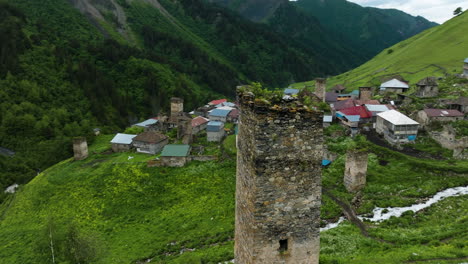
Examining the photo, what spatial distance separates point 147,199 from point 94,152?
27.0 m

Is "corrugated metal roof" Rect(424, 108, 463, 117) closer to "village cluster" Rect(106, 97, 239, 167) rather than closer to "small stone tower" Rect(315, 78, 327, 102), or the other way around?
"small stone tower" Rect(315, 78, 327, 102)

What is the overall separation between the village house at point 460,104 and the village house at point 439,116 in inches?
128

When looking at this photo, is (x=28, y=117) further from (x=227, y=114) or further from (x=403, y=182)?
(x=403, y=182)

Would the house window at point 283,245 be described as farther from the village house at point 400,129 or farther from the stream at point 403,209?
the village house at point 400,129

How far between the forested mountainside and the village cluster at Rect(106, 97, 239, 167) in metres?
20.6

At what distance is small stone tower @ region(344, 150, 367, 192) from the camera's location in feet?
118

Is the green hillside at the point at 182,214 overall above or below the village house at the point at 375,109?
below

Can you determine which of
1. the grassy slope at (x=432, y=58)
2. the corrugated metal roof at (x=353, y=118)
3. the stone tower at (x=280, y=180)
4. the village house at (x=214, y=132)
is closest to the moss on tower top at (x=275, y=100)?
the stone tower at (x=280, y=180)

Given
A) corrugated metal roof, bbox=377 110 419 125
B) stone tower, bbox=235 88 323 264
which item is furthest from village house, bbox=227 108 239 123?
stone tower, bbox=235 88 323 264

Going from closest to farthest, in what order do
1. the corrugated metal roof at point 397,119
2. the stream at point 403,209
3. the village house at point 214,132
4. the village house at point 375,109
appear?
the stream at point 403,209 < the corrugated metal roof at point 397,119 < the village house at point 375,109 < the village house at point 214,132

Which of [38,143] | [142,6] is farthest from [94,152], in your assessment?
[142,6]

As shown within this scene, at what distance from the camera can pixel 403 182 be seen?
3709 cm

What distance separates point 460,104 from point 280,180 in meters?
58.0

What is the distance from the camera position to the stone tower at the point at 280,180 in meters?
10.4
